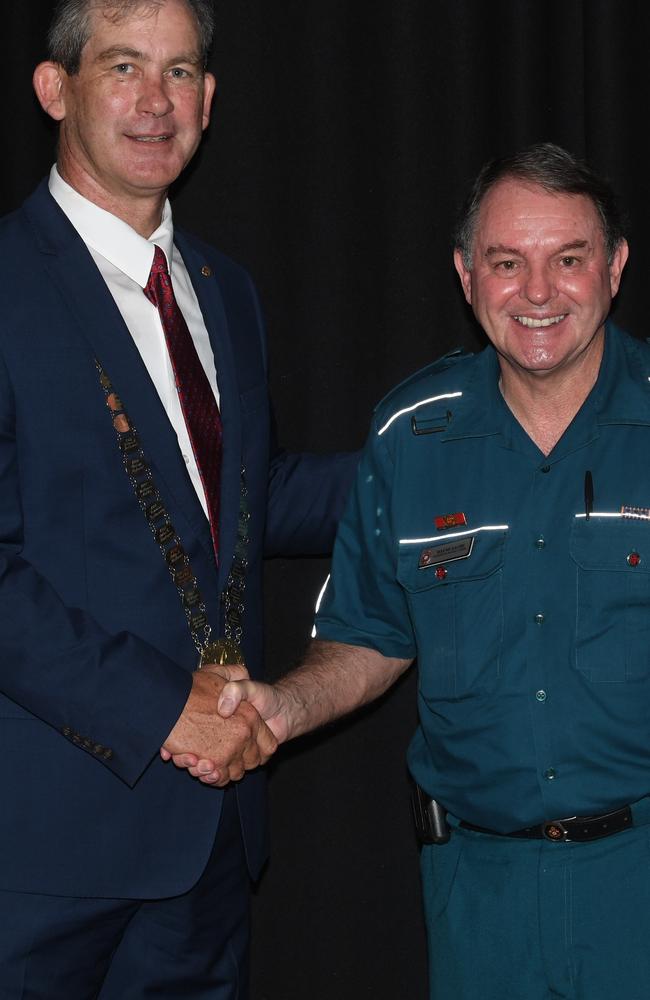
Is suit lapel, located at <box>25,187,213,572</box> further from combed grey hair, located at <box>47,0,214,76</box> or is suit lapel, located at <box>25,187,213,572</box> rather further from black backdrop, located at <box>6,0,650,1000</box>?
black backdrop, located at <box>6,0,650,1000</box>

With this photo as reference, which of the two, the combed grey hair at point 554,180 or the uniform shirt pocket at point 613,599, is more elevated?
the combed grey hair at point 554,180

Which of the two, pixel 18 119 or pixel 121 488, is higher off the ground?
pixel 18 119

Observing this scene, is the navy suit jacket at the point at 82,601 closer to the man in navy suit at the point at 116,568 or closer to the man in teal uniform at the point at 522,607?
the man in navy suit at the point at 116,568

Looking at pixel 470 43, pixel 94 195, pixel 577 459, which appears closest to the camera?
pixel 577 459

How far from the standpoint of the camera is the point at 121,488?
2.34 m

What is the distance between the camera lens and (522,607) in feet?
7.33

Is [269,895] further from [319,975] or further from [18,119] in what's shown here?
[18,119]

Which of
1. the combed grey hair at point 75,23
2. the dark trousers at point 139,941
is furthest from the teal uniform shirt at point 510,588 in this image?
the combed grey hair at point 75,23

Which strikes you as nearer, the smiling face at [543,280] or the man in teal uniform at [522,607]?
the man in teal uniform at [522,607]

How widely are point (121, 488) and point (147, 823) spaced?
62 centimetres

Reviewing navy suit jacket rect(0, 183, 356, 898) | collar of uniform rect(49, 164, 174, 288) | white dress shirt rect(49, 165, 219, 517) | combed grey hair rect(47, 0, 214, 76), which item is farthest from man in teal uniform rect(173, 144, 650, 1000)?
combed grey hair rect(47, 0, 214, 76)

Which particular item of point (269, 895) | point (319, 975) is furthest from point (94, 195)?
point (319, 975)

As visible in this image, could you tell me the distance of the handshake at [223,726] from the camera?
2.32m

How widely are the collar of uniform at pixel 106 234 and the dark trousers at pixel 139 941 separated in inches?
41.4
